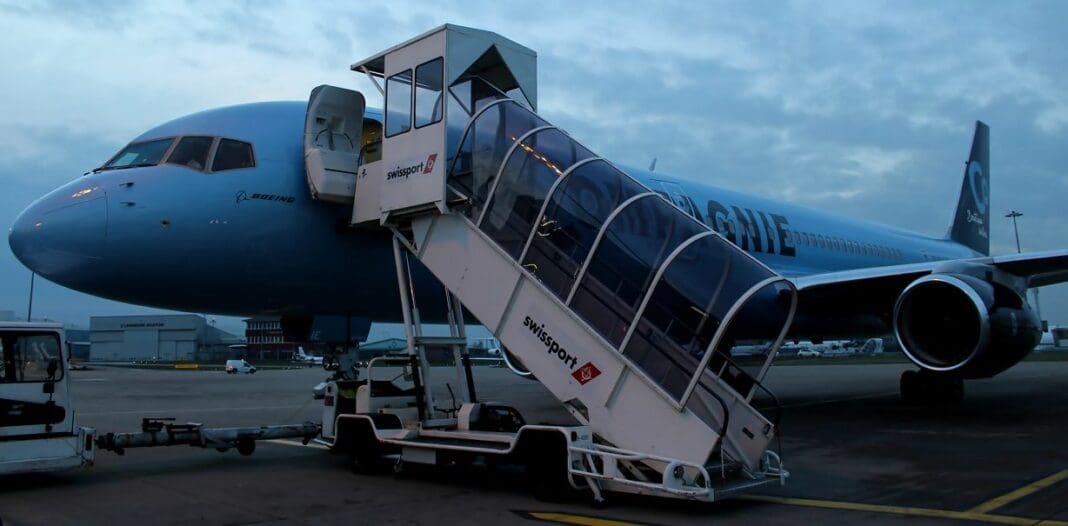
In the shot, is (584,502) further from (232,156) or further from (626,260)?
(232,156)

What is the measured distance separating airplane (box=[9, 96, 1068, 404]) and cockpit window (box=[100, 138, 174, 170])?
0.05 feet

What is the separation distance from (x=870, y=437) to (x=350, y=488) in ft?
23.0

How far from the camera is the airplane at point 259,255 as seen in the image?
812 centimetres

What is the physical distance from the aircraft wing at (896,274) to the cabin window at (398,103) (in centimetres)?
672

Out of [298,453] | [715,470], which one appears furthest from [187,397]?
[715,470]

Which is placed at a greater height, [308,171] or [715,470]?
[308,171]

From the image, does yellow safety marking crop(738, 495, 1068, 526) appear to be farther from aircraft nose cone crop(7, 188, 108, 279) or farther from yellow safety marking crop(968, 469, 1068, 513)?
aircraft nose cone crop(7, 188, 108, 279)

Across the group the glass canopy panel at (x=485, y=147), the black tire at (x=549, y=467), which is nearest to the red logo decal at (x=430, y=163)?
the glass canopy panel at (x=485, y=147)

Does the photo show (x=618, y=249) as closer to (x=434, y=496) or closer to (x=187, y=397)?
(x=434, y=496)

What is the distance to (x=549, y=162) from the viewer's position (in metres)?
7.52

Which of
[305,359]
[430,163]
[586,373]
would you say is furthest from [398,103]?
[305,359]

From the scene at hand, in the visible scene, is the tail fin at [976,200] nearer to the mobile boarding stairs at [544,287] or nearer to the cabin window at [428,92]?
the mobile boarding stairs at [544,287]

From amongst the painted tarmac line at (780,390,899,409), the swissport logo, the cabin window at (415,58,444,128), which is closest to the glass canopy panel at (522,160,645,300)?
the swissport logo

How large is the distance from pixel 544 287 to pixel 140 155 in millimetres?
4808
